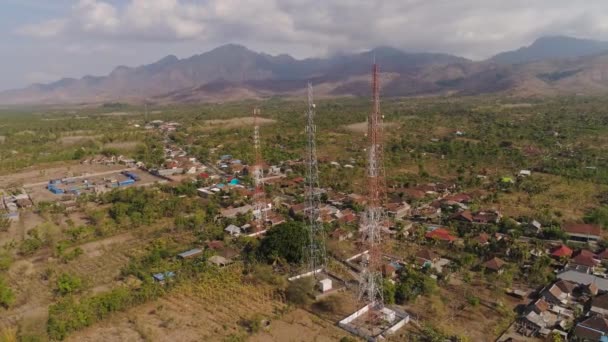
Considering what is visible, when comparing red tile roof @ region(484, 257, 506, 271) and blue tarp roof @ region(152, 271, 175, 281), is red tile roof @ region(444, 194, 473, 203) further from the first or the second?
blue tarp roof @ region(152, 271, 175, 281)

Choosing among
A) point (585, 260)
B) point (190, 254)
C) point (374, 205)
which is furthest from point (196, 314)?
point (585, 260)

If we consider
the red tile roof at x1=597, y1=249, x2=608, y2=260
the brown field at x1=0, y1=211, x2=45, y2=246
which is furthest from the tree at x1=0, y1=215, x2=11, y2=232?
the red tile roof at x1=597, y1=249, x2=608, y2=260

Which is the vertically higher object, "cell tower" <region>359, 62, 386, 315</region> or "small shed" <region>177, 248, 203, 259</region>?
"cell tower" <region>359, 62, 386, 315</region>

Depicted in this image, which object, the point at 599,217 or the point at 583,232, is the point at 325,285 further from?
the point at 599,217

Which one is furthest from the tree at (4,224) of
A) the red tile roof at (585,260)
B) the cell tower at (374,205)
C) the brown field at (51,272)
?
the red tile roof at (585,260)

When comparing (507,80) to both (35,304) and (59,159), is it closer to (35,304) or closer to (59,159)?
(59,159)

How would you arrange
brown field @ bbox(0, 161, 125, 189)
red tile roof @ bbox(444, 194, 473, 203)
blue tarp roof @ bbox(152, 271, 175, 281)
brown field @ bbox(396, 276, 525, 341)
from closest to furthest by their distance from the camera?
brown field @ bbox(396, 276, 525, 341), blue tarp roof @ bbox(152, 271, 175, 281), red tile roof @ bbox(444, 194, 473, 203), brown field @ bbox(0, 161, 125, 189)

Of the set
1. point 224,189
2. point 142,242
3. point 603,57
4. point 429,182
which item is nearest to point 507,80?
point 603,57
